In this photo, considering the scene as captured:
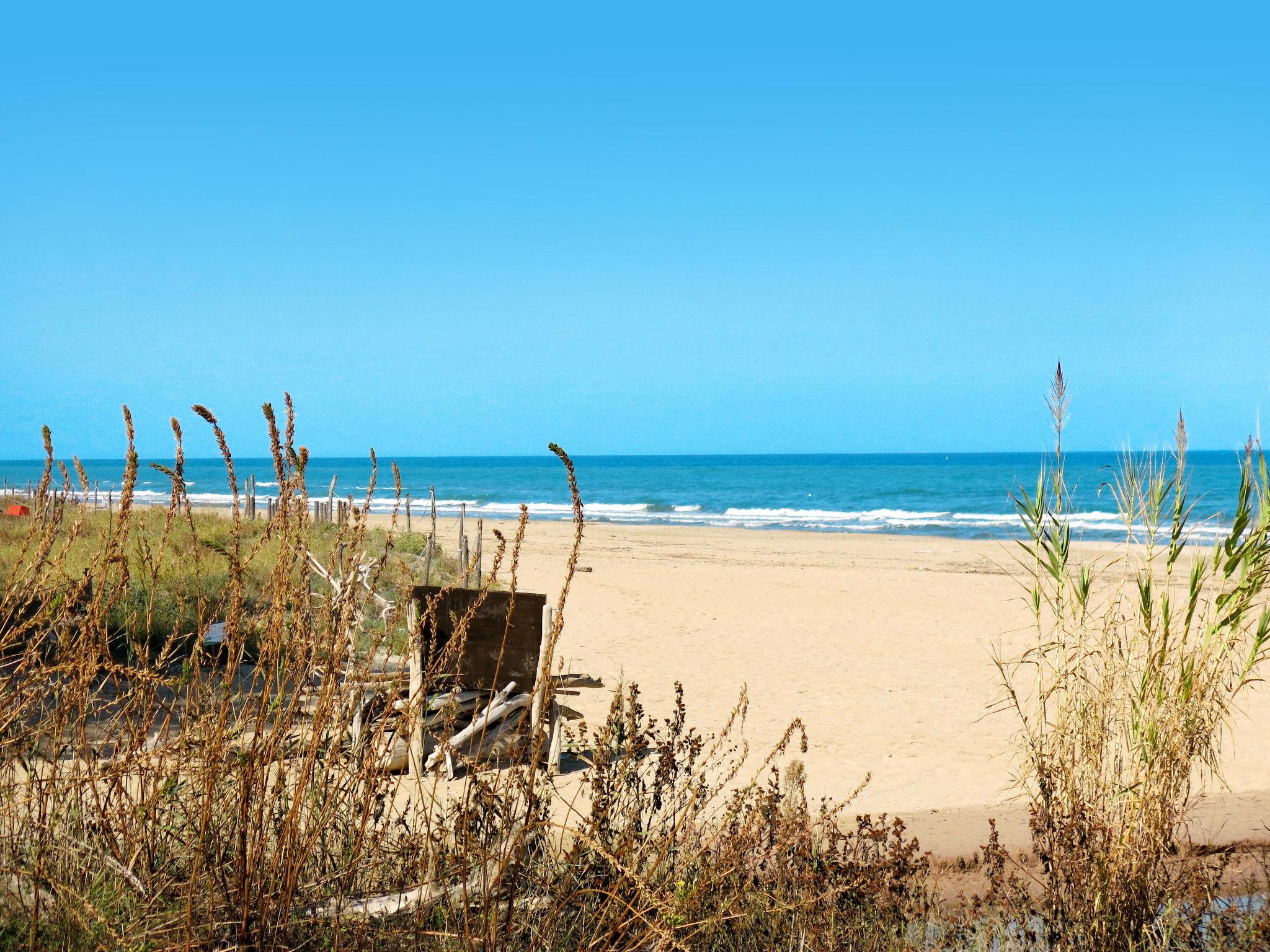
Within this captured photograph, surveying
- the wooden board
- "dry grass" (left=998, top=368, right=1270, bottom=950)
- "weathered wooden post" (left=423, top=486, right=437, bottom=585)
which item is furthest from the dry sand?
the wooden board

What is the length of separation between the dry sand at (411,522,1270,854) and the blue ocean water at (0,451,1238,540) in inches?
100

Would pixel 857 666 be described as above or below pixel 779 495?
below

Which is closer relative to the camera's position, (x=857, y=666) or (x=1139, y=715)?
(x=1139, y=715)

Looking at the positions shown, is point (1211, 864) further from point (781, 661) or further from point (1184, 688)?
point (781, 661)

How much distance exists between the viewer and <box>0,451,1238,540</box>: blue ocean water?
40719 mm

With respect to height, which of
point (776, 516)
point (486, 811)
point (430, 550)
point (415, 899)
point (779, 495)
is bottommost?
point (776, 516)

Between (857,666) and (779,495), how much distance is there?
51948 millimetres

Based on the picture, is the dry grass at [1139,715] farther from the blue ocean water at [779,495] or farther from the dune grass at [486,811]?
the blue ocean water at [779,495]

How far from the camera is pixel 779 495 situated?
6272cm

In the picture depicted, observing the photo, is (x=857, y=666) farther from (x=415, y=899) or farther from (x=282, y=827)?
(x=282, y=827)

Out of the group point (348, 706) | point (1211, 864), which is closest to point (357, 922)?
point (348, 706)

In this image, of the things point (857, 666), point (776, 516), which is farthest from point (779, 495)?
point (857, 666)

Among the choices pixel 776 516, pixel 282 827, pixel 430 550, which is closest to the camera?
pixel 282 827

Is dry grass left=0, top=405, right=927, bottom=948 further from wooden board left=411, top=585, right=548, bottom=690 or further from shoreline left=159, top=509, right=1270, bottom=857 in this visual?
wooden board left=411, top=585, right=548, bottom=690
